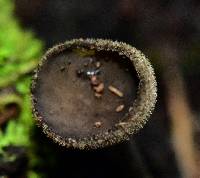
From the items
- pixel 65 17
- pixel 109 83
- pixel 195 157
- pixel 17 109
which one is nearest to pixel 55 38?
pixel 65 17

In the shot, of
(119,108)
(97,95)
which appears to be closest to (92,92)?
(97,95)

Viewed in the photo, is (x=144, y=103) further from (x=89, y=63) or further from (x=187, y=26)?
(x=187, y=26)

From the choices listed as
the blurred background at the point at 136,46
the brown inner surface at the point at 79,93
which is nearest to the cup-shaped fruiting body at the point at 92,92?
the brown inner surface at the point at 79,93

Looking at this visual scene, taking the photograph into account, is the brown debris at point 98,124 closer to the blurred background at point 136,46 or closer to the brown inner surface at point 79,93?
the brown inner surface at point 79,93

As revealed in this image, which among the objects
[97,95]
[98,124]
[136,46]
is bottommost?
[98,124]

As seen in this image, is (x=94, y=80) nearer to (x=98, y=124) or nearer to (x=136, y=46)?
(x=98, y=124)

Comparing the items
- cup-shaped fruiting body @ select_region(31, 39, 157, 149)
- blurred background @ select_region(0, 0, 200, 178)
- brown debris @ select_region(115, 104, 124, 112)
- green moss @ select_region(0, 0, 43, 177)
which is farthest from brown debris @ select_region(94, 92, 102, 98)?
green moss @ select_region(0, 0, 43, 177)

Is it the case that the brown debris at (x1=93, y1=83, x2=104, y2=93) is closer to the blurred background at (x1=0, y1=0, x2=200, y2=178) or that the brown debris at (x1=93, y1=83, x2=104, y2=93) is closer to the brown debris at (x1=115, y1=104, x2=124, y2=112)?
the brown debris at (x1=115, y1=104, x2=124, y2=112)
